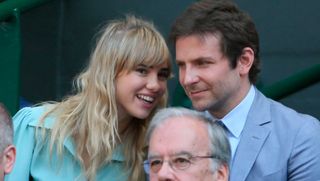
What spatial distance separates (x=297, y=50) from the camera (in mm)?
5570

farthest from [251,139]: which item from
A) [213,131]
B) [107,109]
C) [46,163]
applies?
[46,163]

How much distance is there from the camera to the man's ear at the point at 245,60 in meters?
3.62

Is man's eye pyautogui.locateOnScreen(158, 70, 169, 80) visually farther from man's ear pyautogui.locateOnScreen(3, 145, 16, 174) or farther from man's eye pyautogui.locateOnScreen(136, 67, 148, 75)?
man's ear pyautogui.locateOnScreen(3, 145, 16, 174)

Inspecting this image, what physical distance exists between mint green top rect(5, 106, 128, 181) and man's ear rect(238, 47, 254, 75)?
2.14ft

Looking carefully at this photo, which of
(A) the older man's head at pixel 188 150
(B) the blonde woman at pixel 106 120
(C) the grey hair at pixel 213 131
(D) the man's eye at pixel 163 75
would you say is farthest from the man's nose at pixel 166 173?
(D) the man's eye at pixel 163 75

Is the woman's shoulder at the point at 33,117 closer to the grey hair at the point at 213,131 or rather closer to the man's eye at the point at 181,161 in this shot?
the grey hair at the point at 213,131

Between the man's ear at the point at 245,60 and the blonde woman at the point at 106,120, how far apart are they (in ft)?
1.24

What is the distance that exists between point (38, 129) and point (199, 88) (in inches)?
30.4

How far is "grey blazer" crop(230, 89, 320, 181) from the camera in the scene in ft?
11.3

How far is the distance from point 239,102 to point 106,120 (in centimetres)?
59

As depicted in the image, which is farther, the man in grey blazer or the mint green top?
the mint green top

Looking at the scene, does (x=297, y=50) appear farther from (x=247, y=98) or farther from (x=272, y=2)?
(x=247, y=98)

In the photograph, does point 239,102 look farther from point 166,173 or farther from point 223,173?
point 166,173

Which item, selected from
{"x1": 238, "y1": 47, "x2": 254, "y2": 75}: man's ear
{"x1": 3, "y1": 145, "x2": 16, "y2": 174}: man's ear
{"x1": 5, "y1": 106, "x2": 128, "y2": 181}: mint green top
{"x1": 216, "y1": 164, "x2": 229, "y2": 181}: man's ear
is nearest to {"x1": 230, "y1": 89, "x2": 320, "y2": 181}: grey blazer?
{"x1": 238, "y1": 47, "x2": 254, "y2": 75}: man's ear
